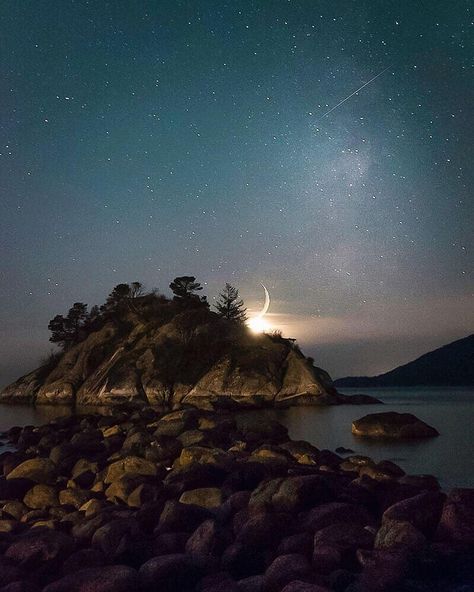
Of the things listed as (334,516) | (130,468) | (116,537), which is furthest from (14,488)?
(334,516)

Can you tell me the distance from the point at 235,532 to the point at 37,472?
7726 mm

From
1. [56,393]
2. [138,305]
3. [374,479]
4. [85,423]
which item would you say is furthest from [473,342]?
[374,479]

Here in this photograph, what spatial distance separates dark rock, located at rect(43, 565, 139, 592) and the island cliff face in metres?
50.7

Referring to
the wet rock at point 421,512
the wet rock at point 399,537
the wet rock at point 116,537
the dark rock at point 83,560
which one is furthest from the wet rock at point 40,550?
the wet rock at point 421,512

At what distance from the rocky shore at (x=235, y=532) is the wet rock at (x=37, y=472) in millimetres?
633

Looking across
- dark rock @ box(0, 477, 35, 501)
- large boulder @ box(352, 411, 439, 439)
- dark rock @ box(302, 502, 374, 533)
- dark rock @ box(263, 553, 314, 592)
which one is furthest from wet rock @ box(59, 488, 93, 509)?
large boulder @ box(352, 411, 439, 439)

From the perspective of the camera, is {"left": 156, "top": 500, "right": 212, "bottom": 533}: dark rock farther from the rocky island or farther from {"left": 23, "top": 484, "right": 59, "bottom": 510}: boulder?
the rocky island

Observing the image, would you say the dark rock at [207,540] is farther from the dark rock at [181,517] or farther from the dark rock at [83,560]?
the dark rock at [83,560]

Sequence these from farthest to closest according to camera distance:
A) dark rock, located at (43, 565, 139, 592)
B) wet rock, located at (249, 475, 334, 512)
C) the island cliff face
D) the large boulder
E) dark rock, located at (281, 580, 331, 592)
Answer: the island cliff face < the large boulder < wet rock, located at (249, 475, 334, 512) < dark rock, located at (43, 565, 139, 592) < dark rock, located at (281, 580, 331, 592)

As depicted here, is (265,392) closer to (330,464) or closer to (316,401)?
(316,401)

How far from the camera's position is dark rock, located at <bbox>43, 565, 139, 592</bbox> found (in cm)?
795

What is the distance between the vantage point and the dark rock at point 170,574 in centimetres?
820

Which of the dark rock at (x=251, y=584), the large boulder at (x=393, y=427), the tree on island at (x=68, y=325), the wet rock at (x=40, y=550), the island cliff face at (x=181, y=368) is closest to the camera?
the dark rock at (x=251, y=584)

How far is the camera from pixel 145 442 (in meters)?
19.5
